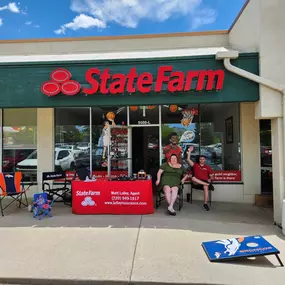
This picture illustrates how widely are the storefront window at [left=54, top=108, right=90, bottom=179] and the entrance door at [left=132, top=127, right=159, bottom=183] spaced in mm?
1650

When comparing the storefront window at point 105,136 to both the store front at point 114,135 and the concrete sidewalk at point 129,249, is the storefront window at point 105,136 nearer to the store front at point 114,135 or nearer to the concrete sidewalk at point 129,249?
the store front at point 114,135

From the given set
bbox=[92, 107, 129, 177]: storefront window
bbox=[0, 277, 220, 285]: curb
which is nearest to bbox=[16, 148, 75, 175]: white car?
bbox=[92, 107, 129, 177]: storefront window

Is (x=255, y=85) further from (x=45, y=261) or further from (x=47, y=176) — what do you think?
(x=47, y=176)

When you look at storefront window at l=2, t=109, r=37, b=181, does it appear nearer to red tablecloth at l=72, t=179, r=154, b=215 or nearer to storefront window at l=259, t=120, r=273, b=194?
red tablecloth at l=72, t=179, r=154, b=215

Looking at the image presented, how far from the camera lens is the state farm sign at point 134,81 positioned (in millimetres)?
5590

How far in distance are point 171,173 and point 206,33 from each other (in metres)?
4.60

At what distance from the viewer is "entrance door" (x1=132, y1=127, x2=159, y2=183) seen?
9.12m

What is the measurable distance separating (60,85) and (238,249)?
458 centimetres

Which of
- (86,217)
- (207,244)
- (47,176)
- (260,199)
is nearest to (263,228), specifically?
(207,244)

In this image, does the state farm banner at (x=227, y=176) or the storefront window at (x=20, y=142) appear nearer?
the state farm banner at (x=227, y=176)

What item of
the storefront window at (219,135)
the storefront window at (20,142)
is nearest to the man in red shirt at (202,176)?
the storefront window at (219,135)

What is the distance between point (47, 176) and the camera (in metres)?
7.27

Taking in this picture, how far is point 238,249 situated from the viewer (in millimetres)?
3826

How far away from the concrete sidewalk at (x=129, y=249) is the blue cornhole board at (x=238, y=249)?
4.2 inches
